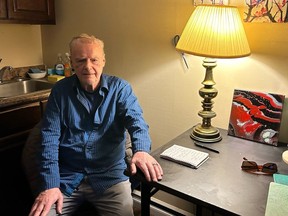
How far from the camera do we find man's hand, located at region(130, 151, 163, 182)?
1.09 m

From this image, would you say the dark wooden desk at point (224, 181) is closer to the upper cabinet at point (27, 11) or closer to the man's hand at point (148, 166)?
the man's hand at point (148, 166)

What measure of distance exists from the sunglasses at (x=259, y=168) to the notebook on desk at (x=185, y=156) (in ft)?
0.56

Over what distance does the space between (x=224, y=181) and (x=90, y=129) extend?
743 millimetres

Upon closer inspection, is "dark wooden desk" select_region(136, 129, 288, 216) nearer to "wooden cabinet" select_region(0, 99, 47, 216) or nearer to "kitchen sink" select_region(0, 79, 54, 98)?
"wooden cabinet" select_region(0, 99, 47, 216)

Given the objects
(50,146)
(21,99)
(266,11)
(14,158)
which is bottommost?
(14,158)

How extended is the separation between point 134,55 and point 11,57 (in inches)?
45.2

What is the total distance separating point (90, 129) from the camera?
4.88ft

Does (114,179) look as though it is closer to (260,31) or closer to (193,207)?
(193,207)

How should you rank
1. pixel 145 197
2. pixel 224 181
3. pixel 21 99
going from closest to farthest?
pixel 224 181, pixel 145 197, pixel 21 99

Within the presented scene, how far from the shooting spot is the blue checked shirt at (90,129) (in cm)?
142

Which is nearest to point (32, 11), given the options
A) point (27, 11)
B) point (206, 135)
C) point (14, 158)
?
point (27, 11)

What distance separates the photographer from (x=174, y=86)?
1.76m

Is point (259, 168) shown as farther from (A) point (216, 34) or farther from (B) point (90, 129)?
(B) point (90, 129)

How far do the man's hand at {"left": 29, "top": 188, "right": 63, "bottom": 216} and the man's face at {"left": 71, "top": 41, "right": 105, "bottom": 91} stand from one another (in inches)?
22.5
